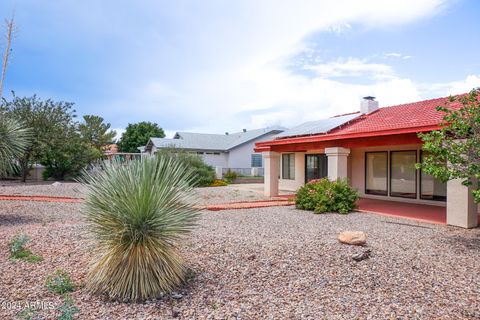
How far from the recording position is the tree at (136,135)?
50125 millimetres

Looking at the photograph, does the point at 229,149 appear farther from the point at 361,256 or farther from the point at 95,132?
A: the point at 361,256

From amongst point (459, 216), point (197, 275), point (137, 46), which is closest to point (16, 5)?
point (137, 46)

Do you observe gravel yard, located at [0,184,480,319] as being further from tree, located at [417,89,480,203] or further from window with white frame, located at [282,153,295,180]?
window with white frame, located at [282,153,295,180]

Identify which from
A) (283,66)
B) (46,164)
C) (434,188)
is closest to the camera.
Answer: (434,188)

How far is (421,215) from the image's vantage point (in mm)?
10398

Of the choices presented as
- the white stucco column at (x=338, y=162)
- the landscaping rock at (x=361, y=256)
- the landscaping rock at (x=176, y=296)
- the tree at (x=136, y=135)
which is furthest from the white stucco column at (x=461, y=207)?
the tree at (x=136, y=135)

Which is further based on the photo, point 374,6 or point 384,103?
point 384,103

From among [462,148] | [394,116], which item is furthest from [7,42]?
[394,116]

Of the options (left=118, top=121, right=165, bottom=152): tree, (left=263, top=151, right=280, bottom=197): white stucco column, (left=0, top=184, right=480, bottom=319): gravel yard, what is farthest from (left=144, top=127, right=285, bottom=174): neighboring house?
(left=0, top=184, right=480, bottom=319): gravel yard

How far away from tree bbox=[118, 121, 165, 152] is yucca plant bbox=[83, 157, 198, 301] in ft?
155

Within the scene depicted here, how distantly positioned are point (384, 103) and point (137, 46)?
41.5 feet

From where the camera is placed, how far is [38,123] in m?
22.3

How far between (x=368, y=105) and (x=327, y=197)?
770cm

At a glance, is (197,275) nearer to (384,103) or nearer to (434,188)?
(434,188)
